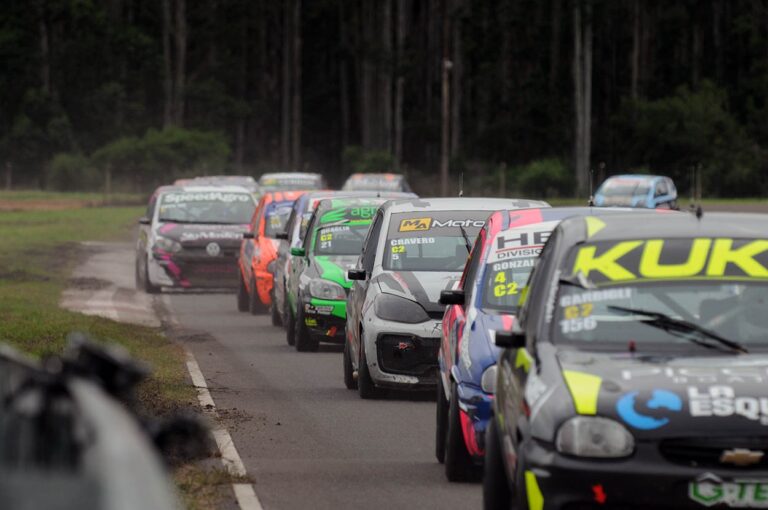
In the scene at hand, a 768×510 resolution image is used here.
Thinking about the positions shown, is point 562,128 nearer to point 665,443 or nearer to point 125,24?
point 125,24

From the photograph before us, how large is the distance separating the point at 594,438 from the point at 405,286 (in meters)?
7.33

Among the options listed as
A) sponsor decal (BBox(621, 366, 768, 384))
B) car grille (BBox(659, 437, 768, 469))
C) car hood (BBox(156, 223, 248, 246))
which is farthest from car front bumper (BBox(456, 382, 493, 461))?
car hood (BBox(156, 223, 248, 246))

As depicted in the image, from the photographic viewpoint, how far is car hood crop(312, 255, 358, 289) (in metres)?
18.4

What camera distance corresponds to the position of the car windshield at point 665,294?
303 inches

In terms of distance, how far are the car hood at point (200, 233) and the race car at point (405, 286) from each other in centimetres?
1254

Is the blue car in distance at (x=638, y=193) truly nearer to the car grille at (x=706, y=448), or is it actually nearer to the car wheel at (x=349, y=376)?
the car wheel at (x=349, y=376)

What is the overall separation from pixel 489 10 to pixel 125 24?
2116 centimetres

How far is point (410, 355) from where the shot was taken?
13.8 m

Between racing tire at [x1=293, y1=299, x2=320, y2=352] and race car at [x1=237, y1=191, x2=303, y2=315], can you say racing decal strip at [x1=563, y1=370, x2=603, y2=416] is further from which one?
race car at [x1=237, y1=191, x2=303, y2=315]

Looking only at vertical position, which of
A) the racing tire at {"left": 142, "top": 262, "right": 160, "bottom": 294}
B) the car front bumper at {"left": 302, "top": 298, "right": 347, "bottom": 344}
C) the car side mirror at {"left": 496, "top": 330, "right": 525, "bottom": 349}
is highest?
the car side mirror at {"left": 496, "top": 330, "right": 525, "bottom": 349}

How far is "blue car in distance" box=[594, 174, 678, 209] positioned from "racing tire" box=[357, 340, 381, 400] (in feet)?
109

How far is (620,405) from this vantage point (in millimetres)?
6957

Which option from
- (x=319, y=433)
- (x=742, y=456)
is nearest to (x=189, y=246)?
(x=319, y=433)

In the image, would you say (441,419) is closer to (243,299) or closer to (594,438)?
(594,438)
